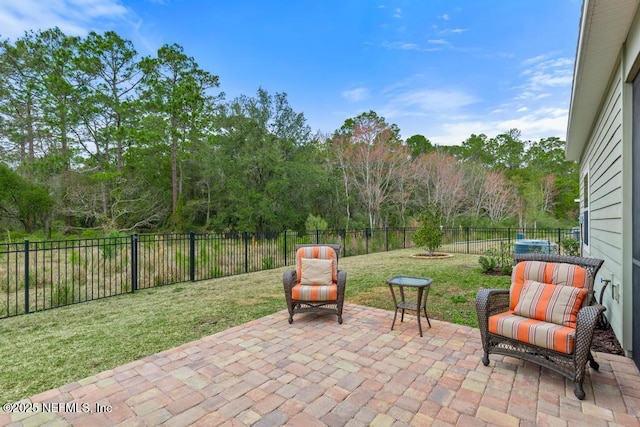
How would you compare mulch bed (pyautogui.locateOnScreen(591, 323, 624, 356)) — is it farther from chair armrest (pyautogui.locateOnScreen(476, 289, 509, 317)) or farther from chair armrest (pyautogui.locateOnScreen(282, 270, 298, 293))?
chair armrest (pyautogui.locateOnScreen(282, 270, 298, 293))

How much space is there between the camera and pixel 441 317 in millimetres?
4191

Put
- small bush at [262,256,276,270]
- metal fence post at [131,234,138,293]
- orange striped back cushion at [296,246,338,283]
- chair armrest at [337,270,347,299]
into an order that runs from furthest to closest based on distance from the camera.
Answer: small bush at [262,256,276,270], metal fence post at [131,234,138,293], orange striped back cushion at [296,246,338,283], chair armrest at [337,270,347,299]

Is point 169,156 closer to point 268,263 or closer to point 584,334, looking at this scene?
point 268,263

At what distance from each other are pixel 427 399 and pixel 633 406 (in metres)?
1.40

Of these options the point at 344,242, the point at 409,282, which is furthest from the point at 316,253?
the point at 344,242

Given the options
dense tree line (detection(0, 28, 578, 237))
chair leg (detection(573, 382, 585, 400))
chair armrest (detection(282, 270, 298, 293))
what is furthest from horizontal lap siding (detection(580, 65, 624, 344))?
dense tree line (detection(0, 28, 578, 237))

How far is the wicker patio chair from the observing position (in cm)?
398

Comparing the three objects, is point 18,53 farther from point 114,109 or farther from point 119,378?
point 119,378

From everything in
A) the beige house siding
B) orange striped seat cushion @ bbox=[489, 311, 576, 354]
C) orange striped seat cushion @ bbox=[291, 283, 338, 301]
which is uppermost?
the beige house siding

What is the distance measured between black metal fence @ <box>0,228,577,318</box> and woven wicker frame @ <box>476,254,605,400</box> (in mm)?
5748

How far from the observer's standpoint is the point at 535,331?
97.2 inches

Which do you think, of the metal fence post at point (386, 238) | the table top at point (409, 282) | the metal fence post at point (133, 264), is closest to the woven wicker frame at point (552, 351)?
the table top at point (409, 282)

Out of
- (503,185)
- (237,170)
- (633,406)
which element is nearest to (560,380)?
(633,406)

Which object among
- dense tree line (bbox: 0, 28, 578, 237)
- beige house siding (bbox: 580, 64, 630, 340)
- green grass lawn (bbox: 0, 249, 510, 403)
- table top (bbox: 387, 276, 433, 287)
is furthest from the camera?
dense tree line (bbox: 0, 28, 578, 237)
